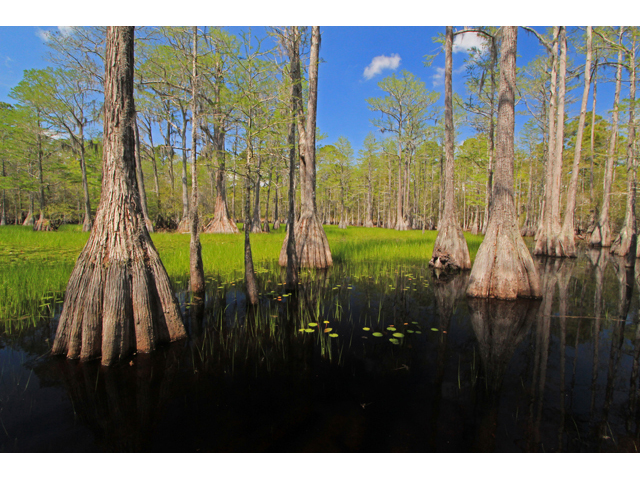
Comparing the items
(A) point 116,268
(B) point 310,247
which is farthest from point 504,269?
(A) point 116,268

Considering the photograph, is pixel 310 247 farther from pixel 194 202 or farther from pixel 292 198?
pixel 194 202

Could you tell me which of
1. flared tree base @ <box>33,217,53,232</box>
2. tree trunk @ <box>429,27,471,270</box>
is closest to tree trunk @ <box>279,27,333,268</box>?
tree trunk @ <box>429,27,471,270</box>

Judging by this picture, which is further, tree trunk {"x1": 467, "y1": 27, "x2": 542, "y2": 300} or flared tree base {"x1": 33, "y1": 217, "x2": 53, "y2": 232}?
flared tree base {"x1": 33, "y1": 217, "x2": 53, "y2": 232}

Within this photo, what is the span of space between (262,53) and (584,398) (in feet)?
20.7

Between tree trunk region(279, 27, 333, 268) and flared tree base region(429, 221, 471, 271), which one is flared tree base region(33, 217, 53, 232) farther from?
flared tree base region(429, 221, 471, 271)

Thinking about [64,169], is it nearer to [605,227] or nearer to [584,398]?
[584,398]

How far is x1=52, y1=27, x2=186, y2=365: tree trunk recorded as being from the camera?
9.75 feet

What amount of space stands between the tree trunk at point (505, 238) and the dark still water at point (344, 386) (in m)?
0.76

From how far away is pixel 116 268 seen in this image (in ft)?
9.95

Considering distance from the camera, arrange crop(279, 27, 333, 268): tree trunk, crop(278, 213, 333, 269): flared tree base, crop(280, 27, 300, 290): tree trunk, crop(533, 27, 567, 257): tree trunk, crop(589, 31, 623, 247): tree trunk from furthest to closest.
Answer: crop(589, 31, 623, 247): tree trunk, crop(533, 27, 567, 257): tree trunk, crop(278, 213, 333, 269): flared tree base, crop(279, 27, 333, 268): tree trunk, crop(280, 27, 300, 290): tree trunk

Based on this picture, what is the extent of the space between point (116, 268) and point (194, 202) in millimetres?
2341

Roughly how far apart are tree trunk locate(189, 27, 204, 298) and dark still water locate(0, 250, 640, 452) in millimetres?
758

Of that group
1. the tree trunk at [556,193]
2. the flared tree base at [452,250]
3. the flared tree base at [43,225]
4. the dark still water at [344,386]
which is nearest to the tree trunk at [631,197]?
the tree trunk at [556,193]

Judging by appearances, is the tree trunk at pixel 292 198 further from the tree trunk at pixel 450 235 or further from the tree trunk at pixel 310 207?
the tree trunk at pixel 450 235
